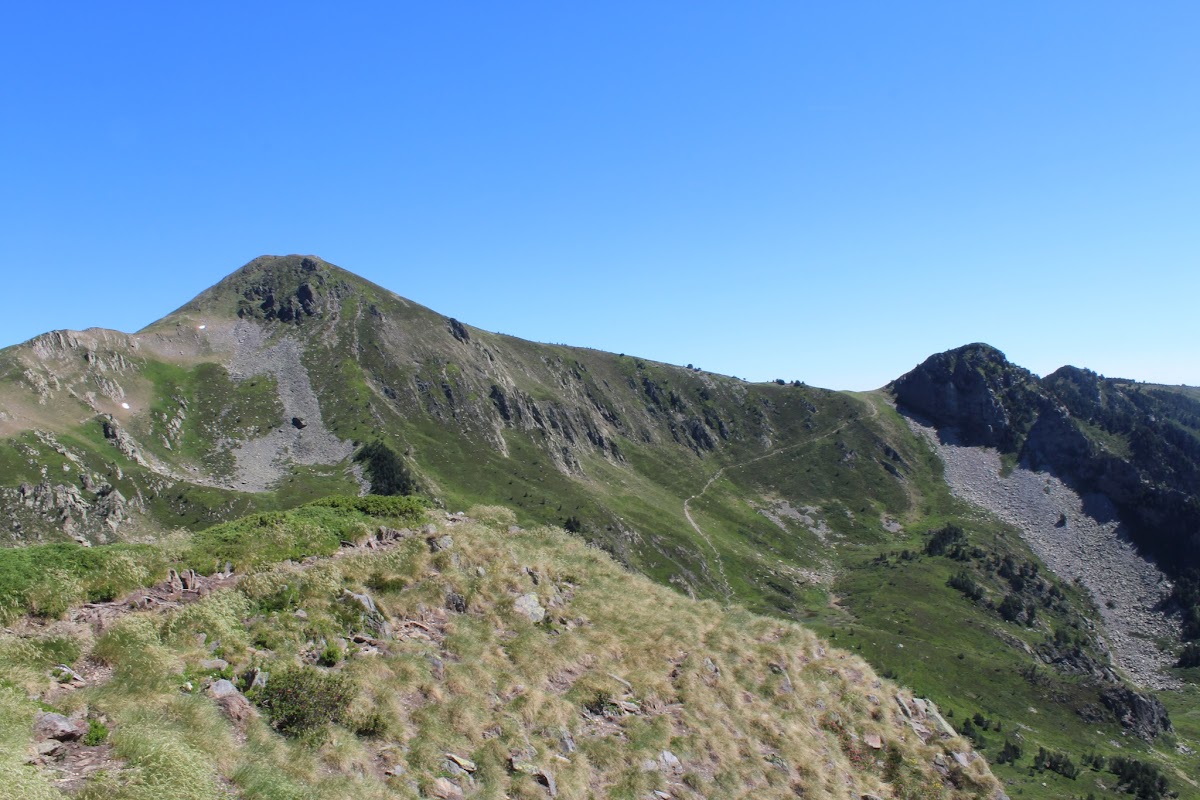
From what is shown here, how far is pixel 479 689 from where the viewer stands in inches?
881

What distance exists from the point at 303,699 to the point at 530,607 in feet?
39.8

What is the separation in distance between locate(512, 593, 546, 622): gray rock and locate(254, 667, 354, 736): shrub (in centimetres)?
1007

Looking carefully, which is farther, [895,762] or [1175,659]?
[1175,659]

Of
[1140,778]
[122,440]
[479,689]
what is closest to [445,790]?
[479,689]

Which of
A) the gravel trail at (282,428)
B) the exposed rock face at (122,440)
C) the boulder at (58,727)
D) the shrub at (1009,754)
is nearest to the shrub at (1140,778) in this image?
the shrub at (1009,754)

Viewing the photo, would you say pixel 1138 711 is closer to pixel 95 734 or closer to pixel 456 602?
pixel 456 602

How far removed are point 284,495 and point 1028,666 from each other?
154 m

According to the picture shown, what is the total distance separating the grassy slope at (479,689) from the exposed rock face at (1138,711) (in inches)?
5407

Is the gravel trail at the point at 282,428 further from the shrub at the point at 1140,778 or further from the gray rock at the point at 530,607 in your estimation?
the shrub at the point at 1140,778

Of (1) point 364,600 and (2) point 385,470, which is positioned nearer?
(1) point 364,600

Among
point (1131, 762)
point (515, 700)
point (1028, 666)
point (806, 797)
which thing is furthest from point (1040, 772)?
point (515, 700)

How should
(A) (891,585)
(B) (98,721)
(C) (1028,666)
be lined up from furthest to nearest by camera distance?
(A) (891,585) < (C) (1028,666) < (B) (98,721)

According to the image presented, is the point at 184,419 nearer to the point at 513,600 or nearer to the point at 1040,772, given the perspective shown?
the point at 513,600

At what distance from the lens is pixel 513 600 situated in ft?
95.5
